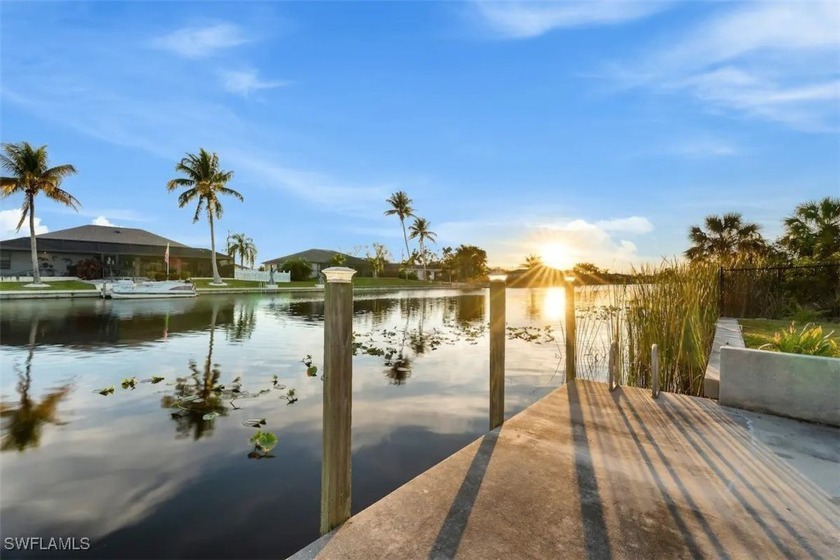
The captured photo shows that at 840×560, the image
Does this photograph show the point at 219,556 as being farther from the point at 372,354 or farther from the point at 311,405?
the point at 372,354

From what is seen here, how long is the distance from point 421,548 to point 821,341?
5054mm

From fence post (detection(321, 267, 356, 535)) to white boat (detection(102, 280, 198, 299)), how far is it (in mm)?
29115

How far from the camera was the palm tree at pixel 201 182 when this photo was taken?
36156mm

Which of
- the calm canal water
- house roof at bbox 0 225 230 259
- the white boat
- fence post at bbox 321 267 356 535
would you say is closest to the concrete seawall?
A: the calm canal water

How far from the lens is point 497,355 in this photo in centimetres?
386

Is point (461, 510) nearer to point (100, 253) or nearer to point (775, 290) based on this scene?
point (775, 290)

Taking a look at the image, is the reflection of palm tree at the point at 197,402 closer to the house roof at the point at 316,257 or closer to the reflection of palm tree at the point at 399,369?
the reflection of palm tree at the point at 399,369

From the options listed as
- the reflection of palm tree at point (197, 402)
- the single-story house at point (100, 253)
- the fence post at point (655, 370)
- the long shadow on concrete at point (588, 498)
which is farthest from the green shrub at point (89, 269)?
the fence post at point (655, 370)

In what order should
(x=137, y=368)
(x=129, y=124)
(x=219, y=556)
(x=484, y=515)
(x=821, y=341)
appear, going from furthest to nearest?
(x=129, y=124) → (x=137, y=368) → (x=821, y=341) → (x=219, y=556) → (x=484, y=515)

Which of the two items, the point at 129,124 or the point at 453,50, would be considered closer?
the point at 453,50

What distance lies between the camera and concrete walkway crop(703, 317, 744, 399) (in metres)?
4.75

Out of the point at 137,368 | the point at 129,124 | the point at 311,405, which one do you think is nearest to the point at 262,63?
the point at 129,124

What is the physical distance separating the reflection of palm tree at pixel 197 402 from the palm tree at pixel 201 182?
32823 mm

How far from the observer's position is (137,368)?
313 inches
